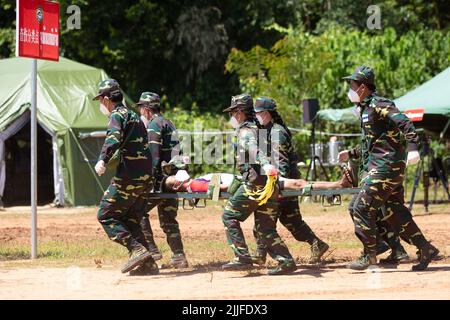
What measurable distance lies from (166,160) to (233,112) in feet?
4.31

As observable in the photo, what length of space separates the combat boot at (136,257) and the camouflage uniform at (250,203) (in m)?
0.97

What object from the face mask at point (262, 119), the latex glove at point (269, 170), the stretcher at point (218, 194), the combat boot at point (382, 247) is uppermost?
the face mask at point (262, 119)

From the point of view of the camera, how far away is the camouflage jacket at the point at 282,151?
11664mm

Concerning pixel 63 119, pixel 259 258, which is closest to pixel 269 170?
pixel 259 258

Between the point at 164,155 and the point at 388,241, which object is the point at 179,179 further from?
the point at 388,241

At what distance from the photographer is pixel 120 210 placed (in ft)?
36.3

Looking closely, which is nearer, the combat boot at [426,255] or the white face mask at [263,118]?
the combat boot at [426,255]

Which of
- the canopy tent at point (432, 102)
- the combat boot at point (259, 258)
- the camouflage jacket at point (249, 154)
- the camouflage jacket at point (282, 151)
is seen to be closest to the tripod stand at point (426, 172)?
the canopy tent at point (432, 102)

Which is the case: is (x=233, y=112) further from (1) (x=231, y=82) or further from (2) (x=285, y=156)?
(1) (x=231, y=82)

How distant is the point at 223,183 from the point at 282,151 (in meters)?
0.81

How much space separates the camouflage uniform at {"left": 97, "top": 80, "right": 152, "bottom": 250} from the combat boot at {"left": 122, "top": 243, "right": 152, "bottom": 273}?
0.05 m

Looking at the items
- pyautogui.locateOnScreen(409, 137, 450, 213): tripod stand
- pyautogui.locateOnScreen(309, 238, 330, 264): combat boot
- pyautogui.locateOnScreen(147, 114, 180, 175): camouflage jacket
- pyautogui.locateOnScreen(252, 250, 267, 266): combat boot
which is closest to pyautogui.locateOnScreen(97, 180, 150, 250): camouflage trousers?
pyautogui.locateOnScreen(147, 114, 180, 175): camouflage jacket

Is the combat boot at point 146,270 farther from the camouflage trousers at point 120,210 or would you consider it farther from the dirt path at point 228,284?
the camouflage trousers at point 120,210
